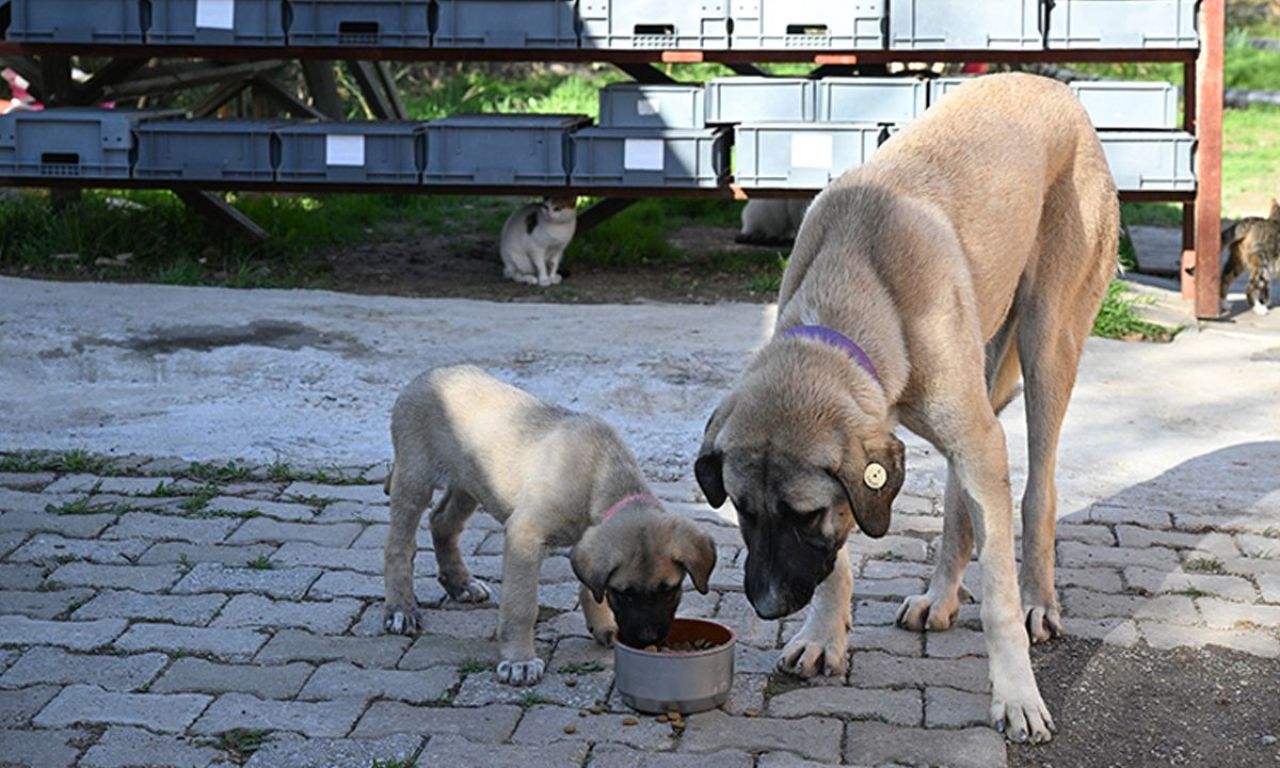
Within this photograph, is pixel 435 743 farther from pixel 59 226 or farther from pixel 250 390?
pixel 59 226

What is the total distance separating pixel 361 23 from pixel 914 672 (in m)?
6.18

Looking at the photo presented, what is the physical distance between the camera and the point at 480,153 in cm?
966

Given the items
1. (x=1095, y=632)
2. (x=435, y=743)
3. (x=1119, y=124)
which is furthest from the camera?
(x=1119, y=124)

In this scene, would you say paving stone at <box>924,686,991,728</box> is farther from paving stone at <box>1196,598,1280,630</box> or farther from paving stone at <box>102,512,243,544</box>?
paving stone at <box>102,512,243,544</box>

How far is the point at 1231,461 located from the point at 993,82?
7.83ft

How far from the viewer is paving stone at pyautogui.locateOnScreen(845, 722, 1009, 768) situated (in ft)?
13.5

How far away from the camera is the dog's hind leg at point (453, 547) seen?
521 cm

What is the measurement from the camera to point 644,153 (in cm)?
953

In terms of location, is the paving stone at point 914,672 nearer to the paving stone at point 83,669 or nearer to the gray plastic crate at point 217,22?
the paving stone at point 83,669

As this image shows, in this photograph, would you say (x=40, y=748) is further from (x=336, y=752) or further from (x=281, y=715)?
(x=336, y=752)

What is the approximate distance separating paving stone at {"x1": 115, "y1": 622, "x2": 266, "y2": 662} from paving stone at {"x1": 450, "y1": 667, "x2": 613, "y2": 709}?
0.65m

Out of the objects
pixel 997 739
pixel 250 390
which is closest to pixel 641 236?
pixel 250 390

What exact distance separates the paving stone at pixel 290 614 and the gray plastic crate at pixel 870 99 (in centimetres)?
515

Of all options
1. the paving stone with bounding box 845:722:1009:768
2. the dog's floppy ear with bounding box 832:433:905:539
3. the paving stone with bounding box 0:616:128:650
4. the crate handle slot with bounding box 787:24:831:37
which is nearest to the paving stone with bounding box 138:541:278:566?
the paving stone with bounding box 0:616:128:650
